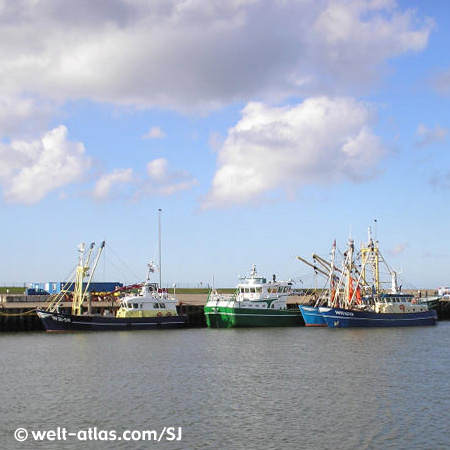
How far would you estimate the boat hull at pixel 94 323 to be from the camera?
7000 centimetres

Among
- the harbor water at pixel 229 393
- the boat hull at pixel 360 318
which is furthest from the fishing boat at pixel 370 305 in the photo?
the harbor water at pixel 229 393

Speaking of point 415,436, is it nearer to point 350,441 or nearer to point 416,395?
point 350,441

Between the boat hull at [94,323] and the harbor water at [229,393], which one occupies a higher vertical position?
the boat hull at [94,323]

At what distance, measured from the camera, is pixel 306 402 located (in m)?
33.7

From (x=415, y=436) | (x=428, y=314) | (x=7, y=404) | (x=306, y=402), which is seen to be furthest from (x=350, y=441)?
(x=428, y=314)

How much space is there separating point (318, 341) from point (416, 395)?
2558 centimetres

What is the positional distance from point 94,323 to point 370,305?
34469 millimetres

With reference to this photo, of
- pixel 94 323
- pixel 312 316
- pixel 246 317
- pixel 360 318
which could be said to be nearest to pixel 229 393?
pixel 94 323

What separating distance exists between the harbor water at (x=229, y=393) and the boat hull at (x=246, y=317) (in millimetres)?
14418

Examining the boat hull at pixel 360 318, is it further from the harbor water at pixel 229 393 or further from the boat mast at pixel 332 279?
the harbor water at pixel 229 393

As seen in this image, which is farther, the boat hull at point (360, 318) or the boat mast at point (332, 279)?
the boat mast at point (332, 279)

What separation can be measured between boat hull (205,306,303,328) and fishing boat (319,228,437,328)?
445 cm

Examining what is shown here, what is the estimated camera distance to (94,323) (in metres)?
71.1

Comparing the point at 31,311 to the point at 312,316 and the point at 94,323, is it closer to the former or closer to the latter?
the point at 94,323
